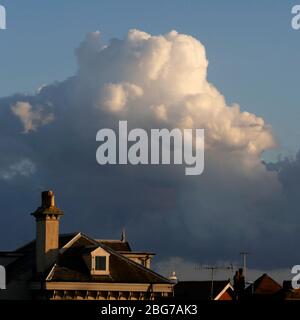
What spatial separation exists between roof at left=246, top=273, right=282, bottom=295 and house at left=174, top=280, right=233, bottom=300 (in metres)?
6.56

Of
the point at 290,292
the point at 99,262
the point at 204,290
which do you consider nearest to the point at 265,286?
the point at 204,290

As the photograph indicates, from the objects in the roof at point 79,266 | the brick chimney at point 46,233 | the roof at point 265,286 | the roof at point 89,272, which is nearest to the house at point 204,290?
the roof at point 265,286

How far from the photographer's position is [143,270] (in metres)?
98.2

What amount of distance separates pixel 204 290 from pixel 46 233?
32.2 metres

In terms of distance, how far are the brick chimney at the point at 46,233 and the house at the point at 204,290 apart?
24296 millimetres

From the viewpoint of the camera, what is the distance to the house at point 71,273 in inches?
3703

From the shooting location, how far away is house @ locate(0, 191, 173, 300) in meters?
94.1

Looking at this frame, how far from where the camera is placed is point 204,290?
12362 centimetres

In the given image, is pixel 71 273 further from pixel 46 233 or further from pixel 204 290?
pixel 204 290

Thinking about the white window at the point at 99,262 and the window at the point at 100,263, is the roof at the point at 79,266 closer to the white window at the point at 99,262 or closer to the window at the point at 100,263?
the white window at the point at 99,262

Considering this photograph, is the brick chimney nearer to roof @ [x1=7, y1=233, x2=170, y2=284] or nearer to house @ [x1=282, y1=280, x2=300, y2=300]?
roof @ [x1=7, y1=233, x2=170, y2=284]
